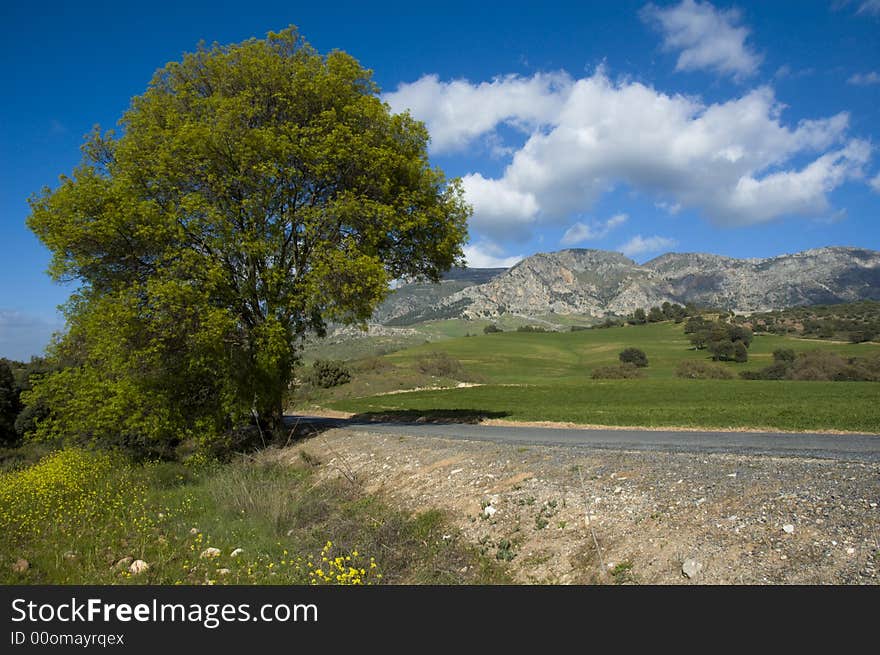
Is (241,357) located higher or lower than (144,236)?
lower

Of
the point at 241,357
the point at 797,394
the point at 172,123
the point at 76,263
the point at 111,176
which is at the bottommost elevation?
the point at 797,394

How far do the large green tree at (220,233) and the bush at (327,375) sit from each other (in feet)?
127

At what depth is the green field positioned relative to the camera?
2117 centimetres

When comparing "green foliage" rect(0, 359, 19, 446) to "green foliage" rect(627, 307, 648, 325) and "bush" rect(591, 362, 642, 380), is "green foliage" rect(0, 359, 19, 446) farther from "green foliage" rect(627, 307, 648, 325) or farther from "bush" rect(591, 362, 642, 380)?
"green foliage" rect(627, 307, 648, 325)

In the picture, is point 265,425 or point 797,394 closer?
point 265,425

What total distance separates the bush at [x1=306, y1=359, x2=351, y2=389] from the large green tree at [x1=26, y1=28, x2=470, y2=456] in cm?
3881

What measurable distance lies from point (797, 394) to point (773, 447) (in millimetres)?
24172

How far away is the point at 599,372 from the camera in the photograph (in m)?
72.4

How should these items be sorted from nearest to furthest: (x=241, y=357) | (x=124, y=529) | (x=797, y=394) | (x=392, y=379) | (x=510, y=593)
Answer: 1. (x=510, y=593)
2. (x=124, y=529)
3. (x=241, y=357)
4. (x=797, y=394)
5. (x=392, y=379)

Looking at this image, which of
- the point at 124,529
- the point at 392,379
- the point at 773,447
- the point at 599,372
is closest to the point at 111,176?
the point at 124,529

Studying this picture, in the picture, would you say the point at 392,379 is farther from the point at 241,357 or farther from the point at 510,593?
the point at 510,593

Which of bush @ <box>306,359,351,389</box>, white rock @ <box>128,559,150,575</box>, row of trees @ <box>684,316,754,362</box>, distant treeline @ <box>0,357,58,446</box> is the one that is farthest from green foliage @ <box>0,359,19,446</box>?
row of trees @ <box>684,316,754,362</box>

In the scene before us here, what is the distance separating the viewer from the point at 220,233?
1602 centimetres

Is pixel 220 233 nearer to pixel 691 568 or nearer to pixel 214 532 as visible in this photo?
pixel 214 532
